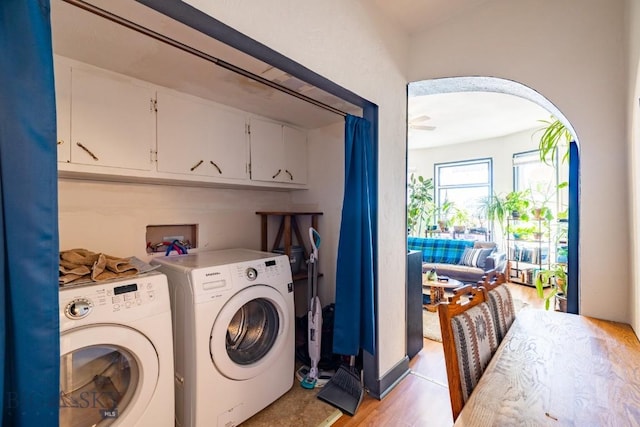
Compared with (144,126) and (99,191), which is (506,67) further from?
(99,191)

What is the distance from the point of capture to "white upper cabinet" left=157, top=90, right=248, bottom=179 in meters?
1.79

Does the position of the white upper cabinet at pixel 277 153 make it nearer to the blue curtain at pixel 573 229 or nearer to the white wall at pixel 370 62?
the white wall at pixel 370 62

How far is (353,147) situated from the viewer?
1875 mm

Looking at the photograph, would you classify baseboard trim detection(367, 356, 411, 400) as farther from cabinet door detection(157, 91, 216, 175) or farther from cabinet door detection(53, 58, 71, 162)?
cabinet door detection(53, 58, 71, 162)

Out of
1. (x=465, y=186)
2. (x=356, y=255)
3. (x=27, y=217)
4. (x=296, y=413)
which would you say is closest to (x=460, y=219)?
(x=465, y=186)

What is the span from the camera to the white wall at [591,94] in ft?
4.90

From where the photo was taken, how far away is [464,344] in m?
1.02

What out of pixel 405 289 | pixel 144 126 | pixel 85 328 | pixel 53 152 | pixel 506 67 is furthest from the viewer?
pixel 405 289

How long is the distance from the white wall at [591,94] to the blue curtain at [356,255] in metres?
1.03

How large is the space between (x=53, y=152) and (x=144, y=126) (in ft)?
3.23

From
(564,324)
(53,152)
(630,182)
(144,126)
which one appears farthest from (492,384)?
(144,126)

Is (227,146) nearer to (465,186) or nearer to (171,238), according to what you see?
(171,238)

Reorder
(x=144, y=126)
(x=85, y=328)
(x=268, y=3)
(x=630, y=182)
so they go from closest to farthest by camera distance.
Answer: (x=85, y=328) < (x=268, y=3) < (x=630, y=182) < (x=144, y=126)

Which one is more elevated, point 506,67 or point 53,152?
point 506,67
